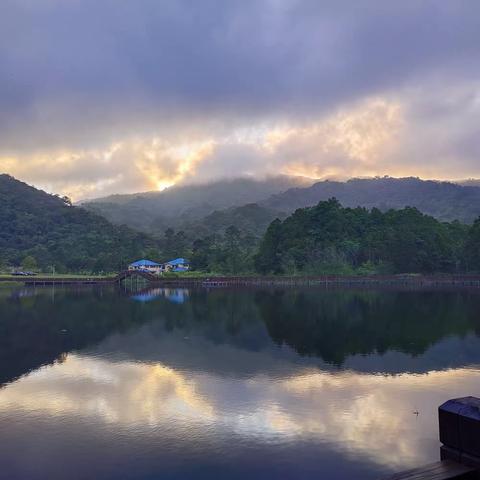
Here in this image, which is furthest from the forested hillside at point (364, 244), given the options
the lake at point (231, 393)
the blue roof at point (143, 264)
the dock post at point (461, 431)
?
the dock post at point (461, 431)

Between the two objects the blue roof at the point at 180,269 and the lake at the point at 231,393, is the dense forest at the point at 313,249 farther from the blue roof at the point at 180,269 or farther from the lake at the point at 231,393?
the lake at the point at 231,393

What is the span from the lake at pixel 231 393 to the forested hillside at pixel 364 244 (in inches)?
2280

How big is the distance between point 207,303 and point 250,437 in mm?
51867

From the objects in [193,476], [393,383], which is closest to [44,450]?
[193,476]

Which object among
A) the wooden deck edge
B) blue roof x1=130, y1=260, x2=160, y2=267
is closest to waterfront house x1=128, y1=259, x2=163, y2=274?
blue roof x1=130, y1=260, x2=160, y2=267

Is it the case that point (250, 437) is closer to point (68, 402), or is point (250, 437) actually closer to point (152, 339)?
point (68, 402)

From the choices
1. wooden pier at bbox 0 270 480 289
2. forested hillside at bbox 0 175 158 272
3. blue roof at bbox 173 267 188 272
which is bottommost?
wooden pier at bbox 0 270 480 289

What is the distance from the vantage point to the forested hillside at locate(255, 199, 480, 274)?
11006 centimetres

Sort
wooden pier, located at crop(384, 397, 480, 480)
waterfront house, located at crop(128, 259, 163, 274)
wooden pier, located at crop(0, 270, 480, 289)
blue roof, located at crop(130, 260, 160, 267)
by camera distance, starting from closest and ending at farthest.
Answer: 1. wooden pier, located at crop(384, 397, 480, 480)
2. wooden pier, located at crop(0, 270, 480, 289)
3. waterfront house, located at crop(128, 259, 163, 274)
4. blue roof, located at crop(130, 260, 160, 267)

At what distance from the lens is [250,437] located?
1977 cm

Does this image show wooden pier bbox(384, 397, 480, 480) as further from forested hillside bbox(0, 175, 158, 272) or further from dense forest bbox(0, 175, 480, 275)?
forested hillside bbox(0, 175, 158, 272)

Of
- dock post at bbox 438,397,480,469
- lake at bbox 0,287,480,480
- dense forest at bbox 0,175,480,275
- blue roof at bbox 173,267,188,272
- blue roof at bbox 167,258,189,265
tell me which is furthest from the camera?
blue roof at bbox 167,258,189,265

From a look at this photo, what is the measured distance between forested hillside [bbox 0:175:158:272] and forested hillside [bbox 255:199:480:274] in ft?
156

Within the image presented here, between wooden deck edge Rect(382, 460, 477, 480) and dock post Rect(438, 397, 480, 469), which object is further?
dock post Rect(438, 397, 480, 469)
